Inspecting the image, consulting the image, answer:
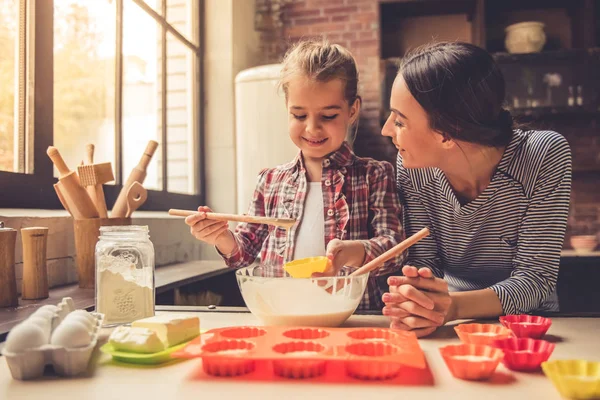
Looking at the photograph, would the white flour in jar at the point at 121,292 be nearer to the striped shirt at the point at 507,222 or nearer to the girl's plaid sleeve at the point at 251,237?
the girl's plaid sleeve at the point at 251,237

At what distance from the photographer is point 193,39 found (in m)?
3.41

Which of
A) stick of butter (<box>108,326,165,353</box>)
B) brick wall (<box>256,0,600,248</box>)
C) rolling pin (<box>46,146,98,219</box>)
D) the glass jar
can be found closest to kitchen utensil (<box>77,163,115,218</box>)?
Answer: rolling pin (<box>46,146,98,219</box>)

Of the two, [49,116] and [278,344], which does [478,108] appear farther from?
[49,116]

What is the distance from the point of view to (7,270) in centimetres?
116

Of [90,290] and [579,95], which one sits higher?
[579,95]

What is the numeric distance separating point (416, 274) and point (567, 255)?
239 centimetres

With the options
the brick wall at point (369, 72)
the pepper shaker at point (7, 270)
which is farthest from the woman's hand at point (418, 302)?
the brick wall at point (369, 72)

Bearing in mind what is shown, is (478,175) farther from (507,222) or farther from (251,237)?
(251,237)

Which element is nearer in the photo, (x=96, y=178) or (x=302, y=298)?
(x=302, y=298)

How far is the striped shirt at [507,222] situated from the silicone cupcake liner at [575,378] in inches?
17.6

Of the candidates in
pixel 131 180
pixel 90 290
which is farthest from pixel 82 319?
pixel 131 180

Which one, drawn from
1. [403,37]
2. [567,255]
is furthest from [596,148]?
[403,37]

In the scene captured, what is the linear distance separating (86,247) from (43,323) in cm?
79

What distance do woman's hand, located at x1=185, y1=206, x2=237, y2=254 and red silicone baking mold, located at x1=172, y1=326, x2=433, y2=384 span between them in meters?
0.44
